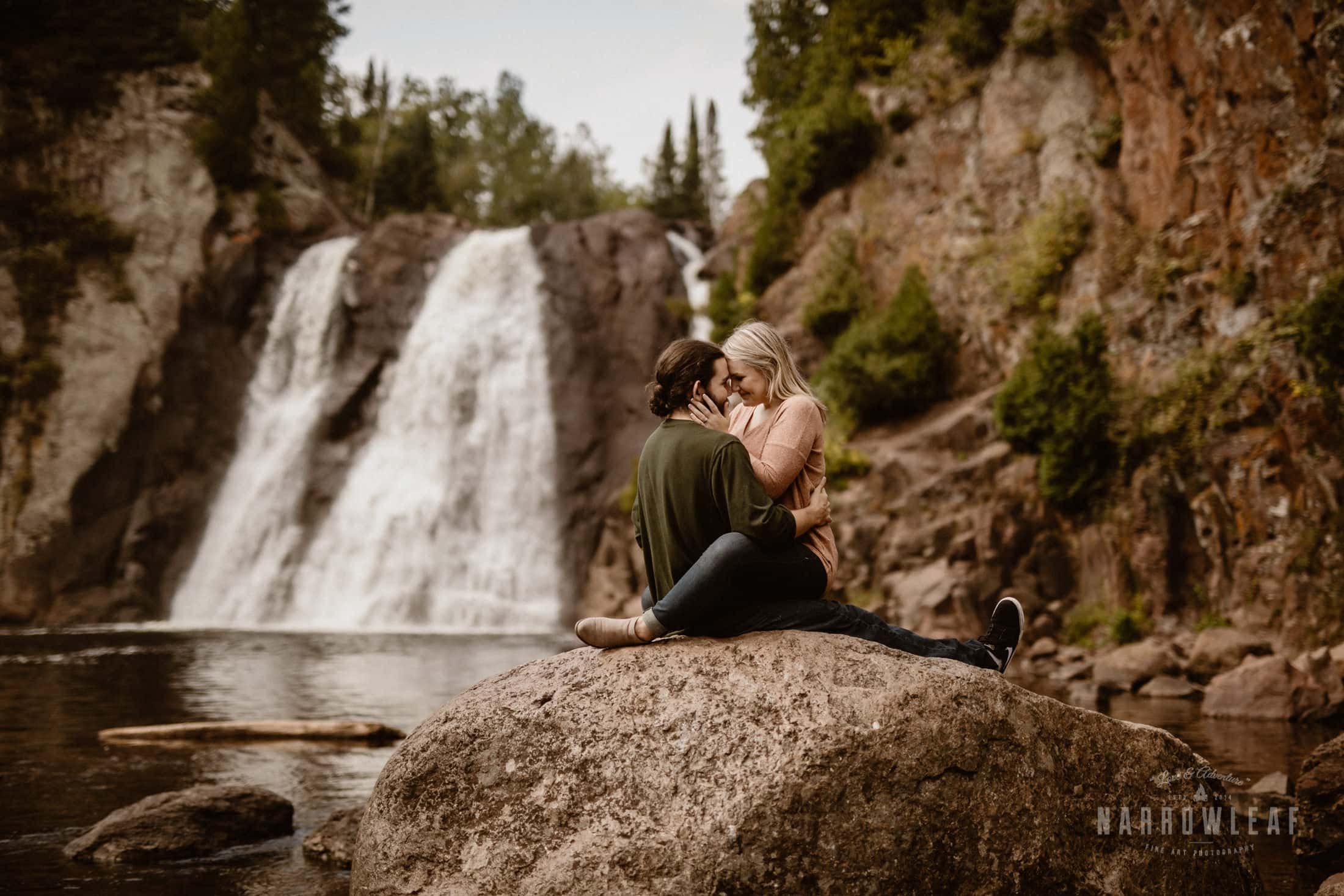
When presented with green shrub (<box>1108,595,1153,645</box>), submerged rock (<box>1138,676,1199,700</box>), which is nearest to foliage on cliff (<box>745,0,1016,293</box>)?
green shrub (<box>1108,595,1153,645</box>)

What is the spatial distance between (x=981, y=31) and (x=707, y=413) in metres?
25.0

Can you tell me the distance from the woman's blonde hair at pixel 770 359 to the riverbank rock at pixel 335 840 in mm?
4055

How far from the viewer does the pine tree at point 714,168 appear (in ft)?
279

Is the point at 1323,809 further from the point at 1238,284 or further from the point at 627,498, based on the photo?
the point at 627,498

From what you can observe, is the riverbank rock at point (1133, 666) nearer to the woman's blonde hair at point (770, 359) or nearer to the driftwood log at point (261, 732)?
the driftwood log at point (261, 732)

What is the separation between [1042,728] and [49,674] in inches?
660

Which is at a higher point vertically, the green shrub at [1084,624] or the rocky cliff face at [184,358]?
the rocky cliff face at [184,358]

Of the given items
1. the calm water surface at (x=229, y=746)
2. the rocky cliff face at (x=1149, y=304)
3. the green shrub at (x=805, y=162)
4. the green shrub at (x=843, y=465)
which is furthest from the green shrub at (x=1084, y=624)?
the green shrub at (x=805, y=162)

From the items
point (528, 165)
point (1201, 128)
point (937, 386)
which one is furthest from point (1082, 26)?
point (528, 165)

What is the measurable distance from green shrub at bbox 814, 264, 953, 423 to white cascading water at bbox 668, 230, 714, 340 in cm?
592

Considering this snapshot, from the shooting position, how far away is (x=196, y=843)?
7.06 m

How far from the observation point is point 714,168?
85.8 m

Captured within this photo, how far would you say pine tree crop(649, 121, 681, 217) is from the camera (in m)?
67.6

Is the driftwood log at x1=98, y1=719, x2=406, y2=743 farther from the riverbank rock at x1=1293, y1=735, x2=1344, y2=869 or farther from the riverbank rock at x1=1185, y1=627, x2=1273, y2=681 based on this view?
the riverbank rock at x1=1185, y1=627, x2=1273, y2=681
